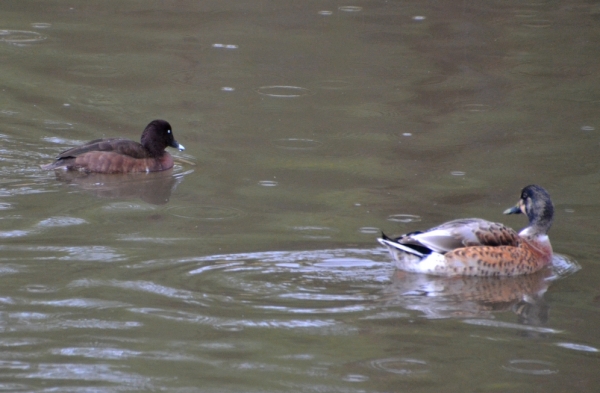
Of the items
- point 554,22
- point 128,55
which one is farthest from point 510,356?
point 554,22

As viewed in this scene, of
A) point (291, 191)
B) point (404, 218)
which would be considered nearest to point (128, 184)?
point (291, 191)

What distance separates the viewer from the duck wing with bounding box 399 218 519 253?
25.1ft

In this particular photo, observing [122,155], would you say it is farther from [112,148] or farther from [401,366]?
[401,366]

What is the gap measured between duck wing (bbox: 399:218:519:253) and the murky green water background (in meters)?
0.32

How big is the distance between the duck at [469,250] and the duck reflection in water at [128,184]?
279 centimetres

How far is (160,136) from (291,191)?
2.19 metres

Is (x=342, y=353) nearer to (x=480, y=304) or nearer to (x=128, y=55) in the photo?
(x=480, y=304)

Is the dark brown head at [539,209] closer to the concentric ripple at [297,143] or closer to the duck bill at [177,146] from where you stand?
the concentric ripple at [297,143]

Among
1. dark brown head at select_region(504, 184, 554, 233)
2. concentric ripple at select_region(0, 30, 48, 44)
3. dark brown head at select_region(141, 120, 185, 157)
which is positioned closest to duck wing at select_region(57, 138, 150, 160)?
dark brown head at select_region(141, 120, 185, 157)

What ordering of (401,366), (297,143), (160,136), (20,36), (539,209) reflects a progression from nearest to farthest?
1. (401,366)
2. (539,209)
3. (160,136)
4. (297,143)
5. (20,36)

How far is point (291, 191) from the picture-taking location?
9555 mm

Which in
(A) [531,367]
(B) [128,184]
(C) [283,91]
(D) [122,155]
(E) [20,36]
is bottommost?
(A) [531,367]

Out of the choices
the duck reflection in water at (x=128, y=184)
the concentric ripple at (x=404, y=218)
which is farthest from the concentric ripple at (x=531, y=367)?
the duck reflection in water at (x=128, y=184)

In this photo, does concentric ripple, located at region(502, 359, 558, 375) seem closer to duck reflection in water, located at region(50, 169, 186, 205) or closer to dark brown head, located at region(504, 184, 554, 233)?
dark brown head, located at region(504, 184, 554, 233)
